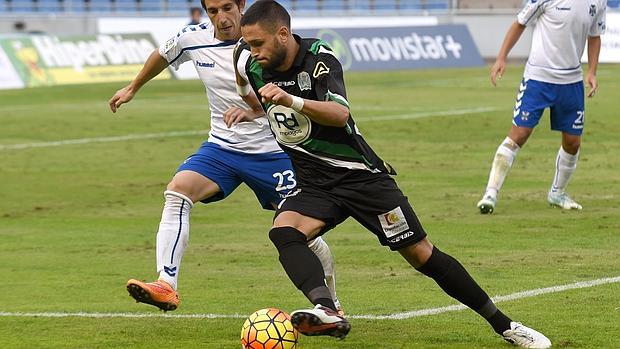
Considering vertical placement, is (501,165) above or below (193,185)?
below

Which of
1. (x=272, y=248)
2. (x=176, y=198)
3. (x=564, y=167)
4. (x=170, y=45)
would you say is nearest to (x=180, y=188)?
(x=176, y=198)

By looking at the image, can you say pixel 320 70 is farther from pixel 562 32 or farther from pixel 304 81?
pixel 562 32

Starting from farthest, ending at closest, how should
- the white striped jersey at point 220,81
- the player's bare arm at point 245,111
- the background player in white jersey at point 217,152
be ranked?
the white striped jersey at point 220,81
the background player in white jersey at point 217,152
the player's bare arm at point 245,111

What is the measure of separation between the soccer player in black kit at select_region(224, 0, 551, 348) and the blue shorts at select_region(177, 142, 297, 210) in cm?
126

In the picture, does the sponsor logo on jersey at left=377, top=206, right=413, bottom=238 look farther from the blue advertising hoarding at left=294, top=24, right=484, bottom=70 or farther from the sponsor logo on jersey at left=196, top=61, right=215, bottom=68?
the blue advertising hoarding at left=294, top=24, right=484, bottom=70

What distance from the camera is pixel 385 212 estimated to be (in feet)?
24.2

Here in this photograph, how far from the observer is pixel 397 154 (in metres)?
20.1

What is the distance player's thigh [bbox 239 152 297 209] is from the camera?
8.92m

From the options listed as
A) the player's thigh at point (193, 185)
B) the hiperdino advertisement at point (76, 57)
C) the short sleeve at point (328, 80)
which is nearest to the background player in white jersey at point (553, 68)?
the player's thigh at point (193, 185)

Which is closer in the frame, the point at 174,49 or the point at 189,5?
the point at 174,49

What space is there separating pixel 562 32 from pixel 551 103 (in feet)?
2.43

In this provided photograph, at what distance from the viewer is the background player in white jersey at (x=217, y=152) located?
8.59 meters

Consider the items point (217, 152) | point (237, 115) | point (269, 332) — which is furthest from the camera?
point (217, 152)

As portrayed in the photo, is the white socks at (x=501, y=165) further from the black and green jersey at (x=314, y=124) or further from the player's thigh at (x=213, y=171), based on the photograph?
the black and green jersey at (x=314, y=124)
